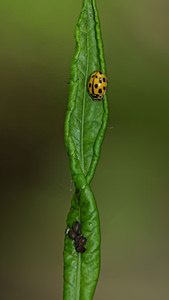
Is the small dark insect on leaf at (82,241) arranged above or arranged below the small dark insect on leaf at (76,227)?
below

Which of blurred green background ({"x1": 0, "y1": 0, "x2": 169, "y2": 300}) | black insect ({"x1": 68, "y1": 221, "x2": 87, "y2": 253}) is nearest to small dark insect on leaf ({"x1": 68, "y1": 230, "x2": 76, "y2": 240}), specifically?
black insect ({"x1": 68, "y1": 221, "x2": 87, "y2": 253})

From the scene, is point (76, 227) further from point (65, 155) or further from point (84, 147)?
point (65, 155)

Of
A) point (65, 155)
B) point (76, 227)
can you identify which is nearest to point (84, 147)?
point (76, 227)

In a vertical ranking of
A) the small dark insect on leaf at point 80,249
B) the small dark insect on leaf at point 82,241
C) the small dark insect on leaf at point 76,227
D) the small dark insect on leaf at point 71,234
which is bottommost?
the small dark insect on leaf at point 80,249

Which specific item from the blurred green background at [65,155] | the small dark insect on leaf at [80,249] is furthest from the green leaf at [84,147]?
the blurred green background at [65,155]

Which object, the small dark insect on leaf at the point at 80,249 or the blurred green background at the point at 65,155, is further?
the blurred green background at the point at 65,155

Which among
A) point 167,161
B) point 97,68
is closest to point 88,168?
point 97,68

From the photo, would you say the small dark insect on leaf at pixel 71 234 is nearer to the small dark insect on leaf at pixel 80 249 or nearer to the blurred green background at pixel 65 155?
the small dark insect on leaf at pixel 80 249

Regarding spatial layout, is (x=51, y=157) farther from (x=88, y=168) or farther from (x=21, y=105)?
(x=88, y=168)
